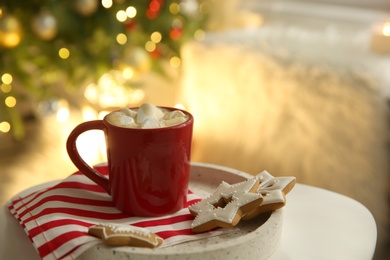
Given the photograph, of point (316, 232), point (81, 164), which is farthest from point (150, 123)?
point (316, 232)

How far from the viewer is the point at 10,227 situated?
2.14 feet

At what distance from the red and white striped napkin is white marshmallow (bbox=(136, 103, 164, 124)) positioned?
0.12 meters

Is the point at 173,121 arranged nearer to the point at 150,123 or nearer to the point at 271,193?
the point at 150,123

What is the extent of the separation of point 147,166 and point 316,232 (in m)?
0.23

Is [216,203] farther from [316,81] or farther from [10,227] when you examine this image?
[316,81]

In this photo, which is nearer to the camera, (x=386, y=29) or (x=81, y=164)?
(x=81, y=164)

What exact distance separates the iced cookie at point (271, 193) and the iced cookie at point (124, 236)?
0.42ft

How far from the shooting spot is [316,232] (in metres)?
0.64

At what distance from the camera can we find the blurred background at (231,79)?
1.36 m

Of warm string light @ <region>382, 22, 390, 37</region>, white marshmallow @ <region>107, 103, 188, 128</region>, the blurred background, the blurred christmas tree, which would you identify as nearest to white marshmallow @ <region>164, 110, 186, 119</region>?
white marshmallow @ <region>107, 103, 188, 128</region>

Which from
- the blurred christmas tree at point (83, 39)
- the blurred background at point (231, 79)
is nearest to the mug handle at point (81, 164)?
the blurred background at point (231, 79)

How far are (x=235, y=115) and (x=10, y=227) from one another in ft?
3.48

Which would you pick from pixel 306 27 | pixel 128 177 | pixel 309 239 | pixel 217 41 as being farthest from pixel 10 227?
pixel 306 27

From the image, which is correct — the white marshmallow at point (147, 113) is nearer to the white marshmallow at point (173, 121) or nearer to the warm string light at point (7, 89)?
the white marshmallow at point (173, 121)
